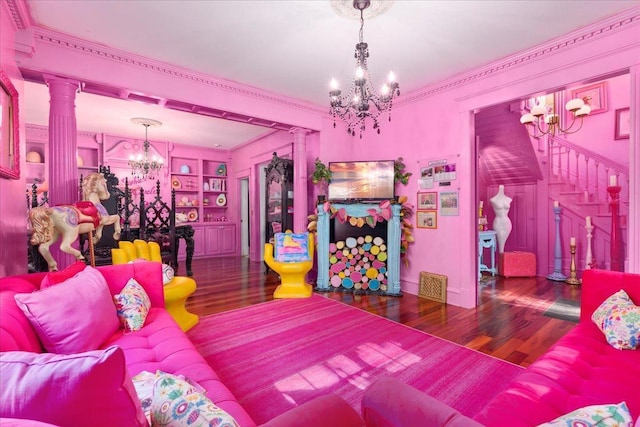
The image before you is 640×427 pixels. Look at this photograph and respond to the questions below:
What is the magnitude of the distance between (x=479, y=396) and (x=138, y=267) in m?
2.55

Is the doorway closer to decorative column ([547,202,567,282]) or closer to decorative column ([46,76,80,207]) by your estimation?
decorative column ([46,76,80,207])

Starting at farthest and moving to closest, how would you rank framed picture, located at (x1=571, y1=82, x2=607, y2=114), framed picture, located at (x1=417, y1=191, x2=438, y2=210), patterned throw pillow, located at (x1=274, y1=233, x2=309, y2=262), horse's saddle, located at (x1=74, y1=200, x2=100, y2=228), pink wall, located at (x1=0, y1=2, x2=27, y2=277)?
Answer: 1. framed picture, located at (x1=571, y1=82, x2=607, y2=114)
2. patterned throw pillow, located at (x1=274, y1=233, x2=309, y2=262)
3. framed picture, located at (x1=417, y1=191, x2=438, y2=210)
4. horse's saddle, located at (x1=74, y1=200, x2=100, y2=228)
5. pink wall, located at (x1=0, y1=2, x2=27, y2=277)

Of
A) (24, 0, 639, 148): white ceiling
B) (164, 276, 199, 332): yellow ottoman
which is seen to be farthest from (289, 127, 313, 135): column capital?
(164, 276, 199, 332): yellow ottoman

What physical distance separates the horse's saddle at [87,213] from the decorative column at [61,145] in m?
0.68

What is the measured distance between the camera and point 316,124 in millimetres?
4691

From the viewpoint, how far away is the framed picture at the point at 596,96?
5176 millimetres

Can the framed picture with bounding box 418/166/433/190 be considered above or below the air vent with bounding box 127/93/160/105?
below

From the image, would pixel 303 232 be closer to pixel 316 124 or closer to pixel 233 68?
pixel 316 124

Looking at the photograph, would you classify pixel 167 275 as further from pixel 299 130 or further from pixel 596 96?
pixel 596 96

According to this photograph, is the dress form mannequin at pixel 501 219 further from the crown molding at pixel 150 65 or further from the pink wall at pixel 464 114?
the crown molding at pixel 150 65

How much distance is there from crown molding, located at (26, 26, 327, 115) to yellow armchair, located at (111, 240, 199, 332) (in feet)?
6.33

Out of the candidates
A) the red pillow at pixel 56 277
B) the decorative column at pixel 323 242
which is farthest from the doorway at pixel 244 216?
the red pillow at pixel 56 277

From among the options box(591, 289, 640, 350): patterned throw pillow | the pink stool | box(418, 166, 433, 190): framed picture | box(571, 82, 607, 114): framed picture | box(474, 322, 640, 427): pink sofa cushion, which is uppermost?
box(571, 82, 607, 114): framed picture

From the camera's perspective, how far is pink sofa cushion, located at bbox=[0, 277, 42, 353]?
112 cm
